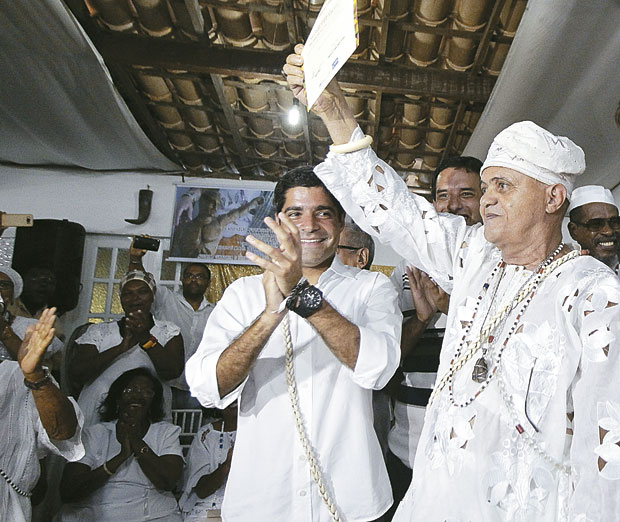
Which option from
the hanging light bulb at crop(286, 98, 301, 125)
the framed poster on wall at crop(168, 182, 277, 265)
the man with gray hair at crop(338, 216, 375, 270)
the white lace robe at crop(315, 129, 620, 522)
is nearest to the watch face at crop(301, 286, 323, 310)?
the white lace robe at crop(315, 129, 620, 522)

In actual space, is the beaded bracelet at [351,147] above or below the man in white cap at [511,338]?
above

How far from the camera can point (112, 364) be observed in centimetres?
430

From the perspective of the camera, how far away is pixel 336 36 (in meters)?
1.51

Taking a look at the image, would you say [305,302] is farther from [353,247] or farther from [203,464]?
[203,464]

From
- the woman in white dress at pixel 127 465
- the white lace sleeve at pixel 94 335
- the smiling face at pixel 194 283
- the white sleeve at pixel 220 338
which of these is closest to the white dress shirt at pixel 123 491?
the woman in white dress at pixel 127 465

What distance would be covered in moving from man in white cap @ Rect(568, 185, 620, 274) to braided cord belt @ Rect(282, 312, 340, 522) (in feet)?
6.58

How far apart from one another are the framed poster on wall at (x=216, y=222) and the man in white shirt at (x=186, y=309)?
4.60 ft

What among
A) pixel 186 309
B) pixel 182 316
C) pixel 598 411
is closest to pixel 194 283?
pixel 186 309

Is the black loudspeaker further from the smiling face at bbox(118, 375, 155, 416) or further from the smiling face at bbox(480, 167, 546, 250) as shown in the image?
the smiling face at bbox(480, 167, 546, 250)

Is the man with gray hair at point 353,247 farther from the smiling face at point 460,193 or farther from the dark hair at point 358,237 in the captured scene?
the smiling face at point 460,193

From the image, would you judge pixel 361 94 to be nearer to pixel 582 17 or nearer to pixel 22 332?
pixel 582 17

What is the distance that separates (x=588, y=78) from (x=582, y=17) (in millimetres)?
618

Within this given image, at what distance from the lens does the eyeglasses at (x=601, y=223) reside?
3291 mm

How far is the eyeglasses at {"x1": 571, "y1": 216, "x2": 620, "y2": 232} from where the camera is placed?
10.8ft
